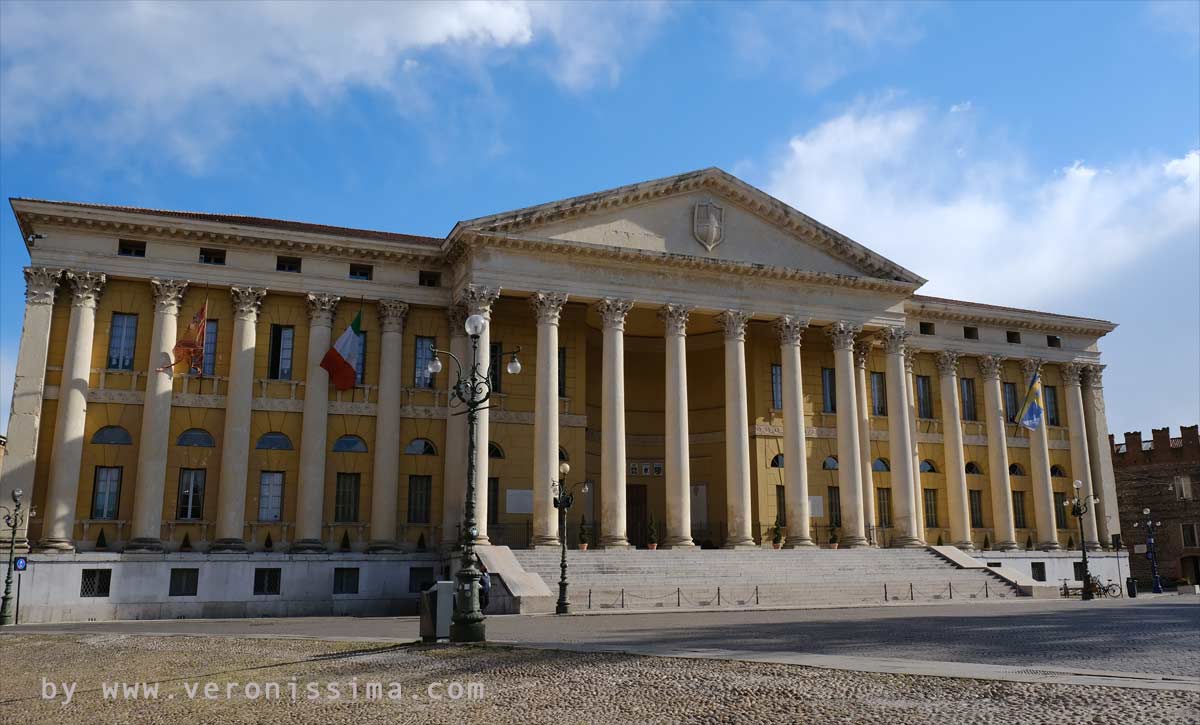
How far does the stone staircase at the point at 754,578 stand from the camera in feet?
99.3

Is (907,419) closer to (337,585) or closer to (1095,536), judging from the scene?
(1095,536)

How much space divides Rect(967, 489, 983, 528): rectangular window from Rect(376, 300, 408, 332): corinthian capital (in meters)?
27.1

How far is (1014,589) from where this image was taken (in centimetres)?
3497

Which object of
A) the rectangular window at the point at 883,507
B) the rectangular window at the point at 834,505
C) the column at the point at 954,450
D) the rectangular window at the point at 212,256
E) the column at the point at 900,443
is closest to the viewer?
the rectangular window at the point at 212,256

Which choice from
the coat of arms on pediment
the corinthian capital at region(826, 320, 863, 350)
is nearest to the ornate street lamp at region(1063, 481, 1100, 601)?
the corinthian capital at region(826, 320, 863, 350)

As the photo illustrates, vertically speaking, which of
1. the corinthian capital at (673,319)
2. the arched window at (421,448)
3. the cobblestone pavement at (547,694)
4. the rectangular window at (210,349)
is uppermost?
the corinthian capital at (673,319)

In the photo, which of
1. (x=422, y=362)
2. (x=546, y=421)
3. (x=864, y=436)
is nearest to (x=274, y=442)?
(x=422, y=362)

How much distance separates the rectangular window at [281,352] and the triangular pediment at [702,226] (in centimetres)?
742

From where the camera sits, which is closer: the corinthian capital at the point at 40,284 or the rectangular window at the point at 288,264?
the corinthian capital at the point at 40,284

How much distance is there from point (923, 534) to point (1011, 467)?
24.7ft

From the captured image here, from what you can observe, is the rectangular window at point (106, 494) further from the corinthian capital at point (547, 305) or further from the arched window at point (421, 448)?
the corinthian capital at point (547, 305)

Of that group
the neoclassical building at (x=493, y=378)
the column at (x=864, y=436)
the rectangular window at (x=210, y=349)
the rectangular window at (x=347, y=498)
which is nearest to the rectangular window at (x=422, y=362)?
the neoclassical building at (x=493, y=378)

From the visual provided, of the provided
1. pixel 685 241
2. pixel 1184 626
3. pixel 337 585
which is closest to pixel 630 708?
pixel 1184 626

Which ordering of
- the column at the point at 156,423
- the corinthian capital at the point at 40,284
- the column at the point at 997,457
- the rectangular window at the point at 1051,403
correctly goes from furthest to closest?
the rectangular window at the point at 1051,403
the column at the point at 997,457
the corinthian capital at the point at 40,284
the column at the point at 156,423
